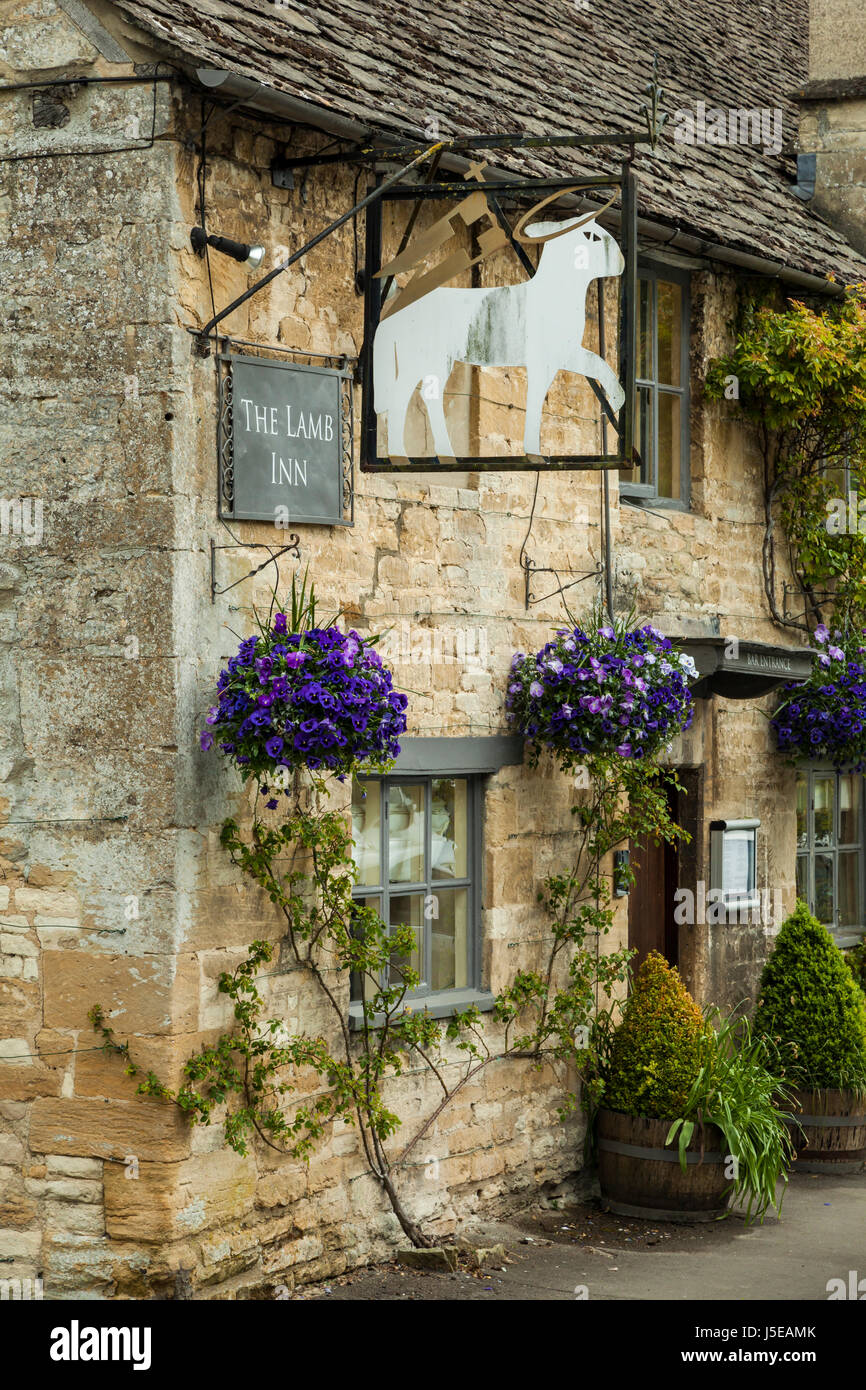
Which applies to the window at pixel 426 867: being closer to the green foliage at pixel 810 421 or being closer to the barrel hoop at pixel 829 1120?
the barrel hoop at pixel 829 1120

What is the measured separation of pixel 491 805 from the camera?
791cm

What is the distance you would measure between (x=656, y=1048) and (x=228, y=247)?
4.24 m

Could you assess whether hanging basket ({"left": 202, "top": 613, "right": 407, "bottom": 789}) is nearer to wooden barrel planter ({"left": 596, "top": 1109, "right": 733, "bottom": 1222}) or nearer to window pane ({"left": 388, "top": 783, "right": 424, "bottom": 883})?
window pane ({"left": 388, "top": 783, "right": 424, "bottom": 883})

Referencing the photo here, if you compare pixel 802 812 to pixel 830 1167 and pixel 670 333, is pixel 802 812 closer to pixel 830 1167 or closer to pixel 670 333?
pixel 830 1167

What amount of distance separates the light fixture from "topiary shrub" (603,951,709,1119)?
400 cm

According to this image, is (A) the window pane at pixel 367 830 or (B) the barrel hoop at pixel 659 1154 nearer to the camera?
(A) the window pane at pixel 367 830

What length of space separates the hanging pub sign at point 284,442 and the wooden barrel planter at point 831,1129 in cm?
443

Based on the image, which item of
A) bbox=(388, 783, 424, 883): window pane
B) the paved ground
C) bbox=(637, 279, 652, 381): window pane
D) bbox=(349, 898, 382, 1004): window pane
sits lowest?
the paved ground

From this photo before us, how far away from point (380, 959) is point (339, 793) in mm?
703

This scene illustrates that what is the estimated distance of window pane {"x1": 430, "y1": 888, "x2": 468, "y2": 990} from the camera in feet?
25.4

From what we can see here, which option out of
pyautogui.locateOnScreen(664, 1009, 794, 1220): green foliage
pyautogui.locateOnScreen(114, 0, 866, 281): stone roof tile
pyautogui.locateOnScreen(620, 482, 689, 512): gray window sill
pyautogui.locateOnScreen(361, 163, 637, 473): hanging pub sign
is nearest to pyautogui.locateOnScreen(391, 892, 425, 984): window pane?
pyautogui.locateOnScreen(664, 1009, 794, 1220): green foliage

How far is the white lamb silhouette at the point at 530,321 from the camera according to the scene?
6.84 metres

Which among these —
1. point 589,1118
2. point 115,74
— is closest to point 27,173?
point 115,74

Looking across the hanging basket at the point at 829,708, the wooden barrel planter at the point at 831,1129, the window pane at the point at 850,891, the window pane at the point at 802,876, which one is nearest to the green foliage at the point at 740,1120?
the wooden barrel planter at the point at 831,1129
